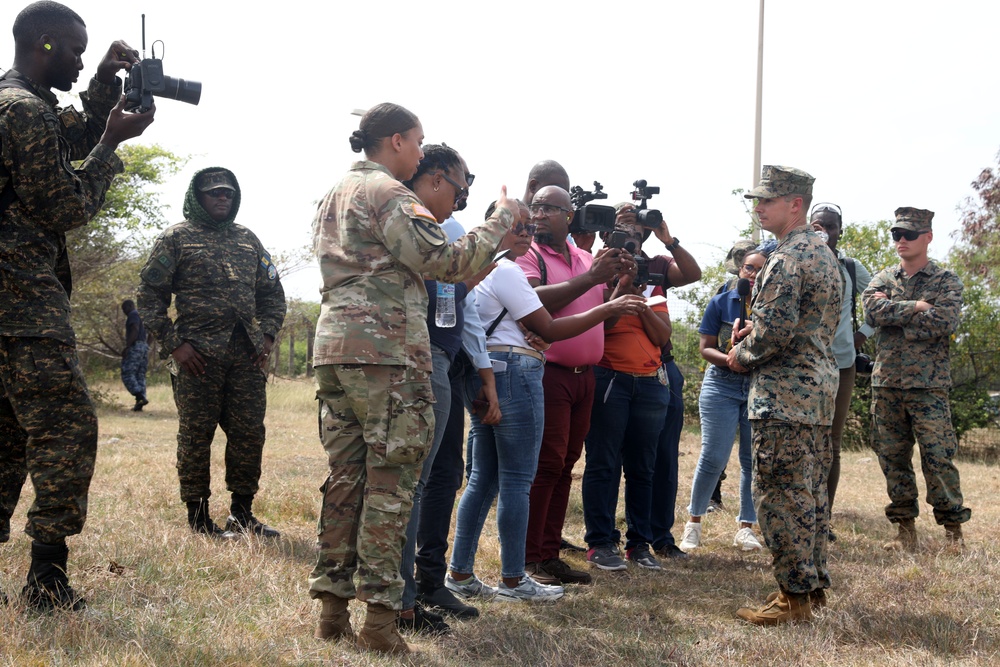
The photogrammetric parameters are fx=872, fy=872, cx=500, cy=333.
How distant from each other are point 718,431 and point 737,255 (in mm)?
1397

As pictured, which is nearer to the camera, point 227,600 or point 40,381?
point 40,381

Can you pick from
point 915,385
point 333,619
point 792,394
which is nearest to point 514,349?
point 792,394

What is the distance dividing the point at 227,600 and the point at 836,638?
2.64m

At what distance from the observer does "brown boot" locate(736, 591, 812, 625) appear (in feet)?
13.1

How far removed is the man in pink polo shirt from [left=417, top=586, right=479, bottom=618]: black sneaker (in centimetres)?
78

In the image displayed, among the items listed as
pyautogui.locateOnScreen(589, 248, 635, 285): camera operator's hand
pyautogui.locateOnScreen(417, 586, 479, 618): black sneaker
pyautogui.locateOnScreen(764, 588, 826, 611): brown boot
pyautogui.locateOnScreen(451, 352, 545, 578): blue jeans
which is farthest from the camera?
pyautogui.locateOnScreen(589, 248, 635, 285): camera operator's hand

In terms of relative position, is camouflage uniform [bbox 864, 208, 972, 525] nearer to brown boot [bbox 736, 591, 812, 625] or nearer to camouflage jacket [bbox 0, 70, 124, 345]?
brown boot [bbox 736, 591, 812, 625]

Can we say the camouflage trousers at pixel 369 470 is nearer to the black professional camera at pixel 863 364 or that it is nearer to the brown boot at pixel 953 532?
the black professional camera at pixel 863 364

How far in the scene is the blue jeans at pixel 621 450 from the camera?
5312mm

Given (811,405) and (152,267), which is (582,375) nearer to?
(811,405)

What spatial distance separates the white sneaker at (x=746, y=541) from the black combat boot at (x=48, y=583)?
411 centimetres

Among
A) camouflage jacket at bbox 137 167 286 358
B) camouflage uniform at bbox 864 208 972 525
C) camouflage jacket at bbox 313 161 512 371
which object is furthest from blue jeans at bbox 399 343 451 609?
camouflage uniform at bbox 864 208 972 525

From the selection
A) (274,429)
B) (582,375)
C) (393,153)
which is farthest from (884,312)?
(274,429)

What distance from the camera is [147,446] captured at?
32.5 ft
